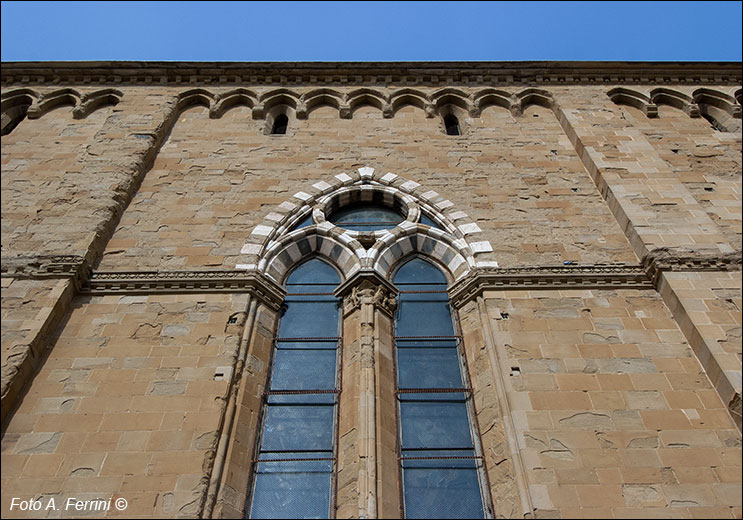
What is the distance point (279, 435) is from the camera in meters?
6.21

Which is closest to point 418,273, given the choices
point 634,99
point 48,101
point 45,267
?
point 45,267

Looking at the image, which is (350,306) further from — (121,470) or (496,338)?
(121,470)

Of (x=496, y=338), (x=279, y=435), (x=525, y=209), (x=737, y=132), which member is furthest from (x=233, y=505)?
(x=737, y=132)

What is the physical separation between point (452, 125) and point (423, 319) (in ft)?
16.4

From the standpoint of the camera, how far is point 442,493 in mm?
5680

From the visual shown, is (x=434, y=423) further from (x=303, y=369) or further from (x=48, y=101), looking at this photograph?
(x=48, y=101)

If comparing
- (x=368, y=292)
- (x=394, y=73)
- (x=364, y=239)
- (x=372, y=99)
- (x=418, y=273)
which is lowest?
(x=368, y=292)

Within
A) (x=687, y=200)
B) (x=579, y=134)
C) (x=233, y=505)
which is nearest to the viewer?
(x=233, y=505)

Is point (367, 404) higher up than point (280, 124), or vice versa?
point (280, 124)

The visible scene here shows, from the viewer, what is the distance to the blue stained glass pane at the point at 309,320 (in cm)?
737

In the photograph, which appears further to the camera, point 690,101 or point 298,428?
point 690,101

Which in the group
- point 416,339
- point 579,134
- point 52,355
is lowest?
point 52,355

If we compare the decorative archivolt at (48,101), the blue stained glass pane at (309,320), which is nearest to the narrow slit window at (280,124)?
the decorative archivolt at (48,101)

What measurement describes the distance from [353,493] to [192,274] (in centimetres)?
332
